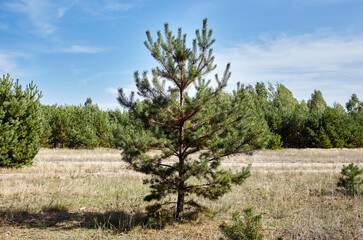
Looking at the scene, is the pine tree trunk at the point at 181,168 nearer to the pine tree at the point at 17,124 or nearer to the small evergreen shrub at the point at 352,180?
the small evergreen shrub at the point at 352,180

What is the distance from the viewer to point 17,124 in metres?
12.8

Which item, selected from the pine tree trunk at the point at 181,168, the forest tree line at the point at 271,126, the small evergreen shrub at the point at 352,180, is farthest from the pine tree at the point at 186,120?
the forest tree line at the point at 271,126

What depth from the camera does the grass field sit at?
5.54 meters

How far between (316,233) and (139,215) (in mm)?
3807

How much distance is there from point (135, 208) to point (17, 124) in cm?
874

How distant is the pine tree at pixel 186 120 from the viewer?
5469mm

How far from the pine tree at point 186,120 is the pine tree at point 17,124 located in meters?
9.43

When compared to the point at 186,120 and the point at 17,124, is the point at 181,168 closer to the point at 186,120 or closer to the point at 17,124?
the point at 186,120

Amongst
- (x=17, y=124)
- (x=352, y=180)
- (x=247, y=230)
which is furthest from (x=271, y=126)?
(x=247, y=230)

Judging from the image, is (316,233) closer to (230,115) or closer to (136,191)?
(230,115)

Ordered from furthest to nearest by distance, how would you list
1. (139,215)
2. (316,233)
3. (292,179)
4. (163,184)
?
(292,179) → (139,215) → (163,184) → (316,233)

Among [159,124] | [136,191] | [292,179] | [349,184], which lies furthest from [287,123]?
[159,124]

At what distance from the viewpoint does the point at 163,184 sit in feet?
18.2

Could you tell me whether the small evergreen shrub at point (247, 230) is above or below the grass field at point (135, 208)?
above
